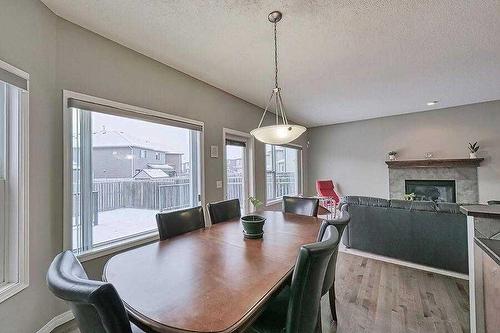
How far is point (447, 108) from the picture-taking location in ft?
16.4

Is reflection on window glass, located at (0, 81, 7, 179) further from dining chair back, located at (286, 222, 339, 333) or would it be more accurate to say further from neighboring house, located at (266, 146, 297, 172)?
neighboring house, located at (266, 146, 297, 172)

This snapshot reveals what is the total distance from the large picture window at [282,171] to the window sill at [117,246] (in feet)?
9.03

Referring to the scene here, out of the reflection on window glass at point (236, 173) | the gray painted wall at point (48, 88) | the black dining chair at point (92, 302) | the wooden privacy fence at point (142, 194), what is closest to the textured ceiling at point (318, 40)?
the gray painted wall at point (48, 88)

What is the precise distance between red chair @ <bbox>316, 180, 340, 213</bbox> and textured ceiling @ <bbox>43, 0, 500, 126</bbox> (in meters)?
2.79

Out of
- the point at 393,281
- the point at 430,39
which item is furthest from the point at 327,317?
the point at 430,39

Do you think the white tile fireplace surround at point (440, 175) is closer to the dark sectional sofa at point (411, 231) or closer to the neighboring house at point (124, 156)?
the dark sectional sofa at point (411, 231)

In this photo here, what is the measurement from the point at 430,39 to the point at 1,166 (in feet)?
12.7

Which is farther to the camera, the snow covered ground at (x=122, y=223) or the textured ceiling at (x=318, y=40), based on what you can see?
the snow covered ground at (x=122, y=223)

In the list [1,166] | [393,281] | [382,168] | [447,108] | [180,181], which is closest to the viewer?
[1,166]

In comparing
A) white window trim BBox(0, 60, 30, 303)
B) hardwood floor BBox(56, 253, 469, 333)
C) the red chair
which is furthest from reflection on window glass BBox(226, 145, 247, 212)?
white window trim BBox(0, 60, 30, 303)

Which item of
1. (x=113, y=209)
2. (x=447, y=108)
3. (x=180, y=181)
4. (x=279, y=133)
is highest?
(x=447, y=108)

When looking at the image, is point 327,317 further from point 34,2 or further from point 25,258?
point 34,2

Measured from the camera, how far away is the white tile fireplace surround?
4.71 metres

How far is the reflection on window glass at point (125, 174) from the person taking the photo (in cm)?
213
